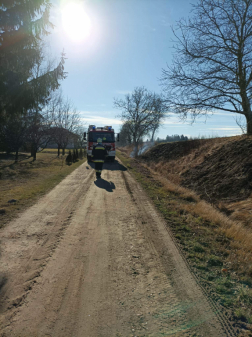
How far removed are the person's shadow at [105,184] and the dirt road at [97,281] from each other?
13.1 feet

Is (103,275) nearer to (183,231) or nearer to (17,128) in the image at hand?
(183,231)

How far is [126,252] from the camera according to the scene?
14.7 ft

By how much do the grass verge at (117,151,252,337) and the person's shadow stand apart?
3.16 metres

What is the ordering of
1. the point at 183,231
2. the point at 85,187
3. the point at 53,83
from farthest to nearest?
the point at 53,83, the point at 85,187, the point at 183,231

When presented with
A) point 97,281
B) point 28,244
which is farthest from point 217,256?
point 28,244

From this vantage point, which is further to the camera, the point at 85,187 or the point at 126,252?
the point at 85,187

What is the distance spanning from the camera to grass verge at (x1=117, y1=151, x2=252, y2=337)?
9.94 ft

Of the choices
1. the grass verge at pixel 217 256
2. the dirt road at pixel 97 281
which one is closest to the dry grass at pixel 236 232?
the grass verge at pixel 217 256

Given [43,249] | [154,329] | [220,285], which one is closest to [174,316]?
[154,329]

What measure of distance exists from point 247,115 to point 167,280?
10.5 meters

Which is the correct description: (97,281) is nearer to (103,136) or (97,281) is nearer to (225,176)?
(225,176)

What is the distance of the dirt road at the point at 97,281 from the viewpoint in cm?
265

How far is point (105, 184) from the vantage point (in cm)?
1140

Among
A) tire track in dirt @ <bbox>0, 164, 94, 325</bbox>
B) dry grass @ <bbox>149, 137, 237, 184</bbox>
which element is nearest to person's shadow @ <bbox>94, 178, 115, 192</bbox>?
tire track in dirt @ <bbox>0, 164, 94, 325</bbox>
